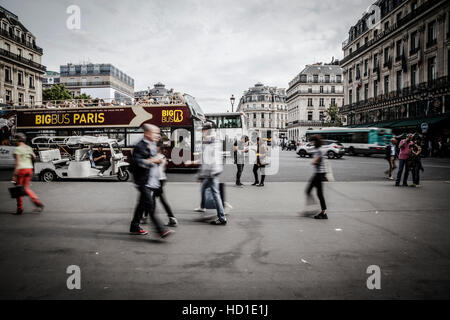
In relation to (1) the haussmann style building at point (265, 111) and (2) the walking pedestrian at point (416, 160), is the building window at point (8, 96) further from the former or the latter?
(1) the haussmann style building at point (265, 111)

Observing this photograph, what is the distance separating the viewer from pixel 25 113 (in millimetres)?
16016

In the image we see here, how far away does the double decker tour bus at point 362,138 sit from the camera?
29.4 meters

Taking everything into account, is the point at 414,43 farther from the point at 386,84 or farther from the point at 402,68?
the point at 386,84

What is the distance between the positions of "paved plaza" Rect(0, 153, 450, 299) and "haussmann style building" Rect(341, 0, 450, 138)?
24170 millimetres

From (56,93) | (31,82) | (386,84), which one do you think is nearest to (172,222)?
(386,84)

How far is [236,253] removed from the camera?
4.19 m

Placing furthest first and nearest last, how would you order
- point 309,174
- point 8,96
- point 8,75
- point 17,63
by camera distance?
point 17,63, point 8,75, point 8,96, point 309,174

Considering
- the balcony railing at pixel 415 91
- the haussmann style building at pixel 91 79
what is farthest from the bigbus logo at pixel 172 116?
the haussmann style building at pixel 91 79

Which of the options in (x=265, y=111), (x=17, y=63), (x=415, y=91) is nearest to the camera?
(x=415, y=91)

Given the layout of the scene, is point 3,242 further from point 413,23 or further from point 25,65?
point 25,65

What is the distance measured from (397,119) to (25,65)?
53404mm

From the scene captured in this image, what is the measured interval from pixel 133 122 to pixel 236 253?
40.8 feet

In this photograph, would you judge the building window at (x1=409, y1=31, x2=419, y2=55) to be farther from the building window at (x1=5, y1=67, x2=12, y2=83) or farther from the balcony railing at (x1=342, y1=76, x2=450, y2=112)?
the building window at (x1=5, y1=67, x2=12, y2=83)

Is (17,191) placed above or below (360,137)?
below
